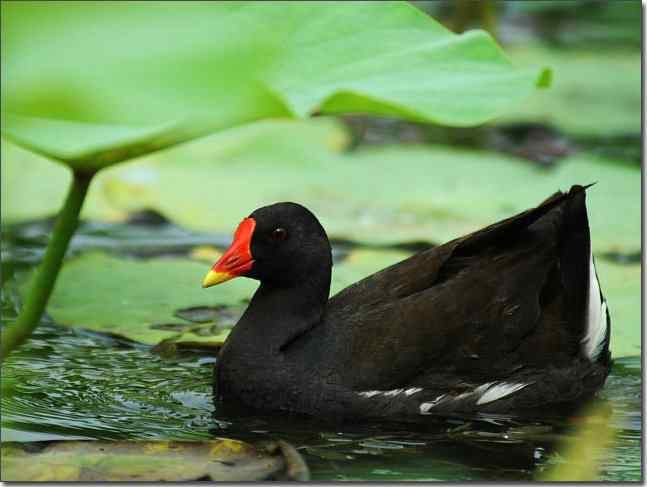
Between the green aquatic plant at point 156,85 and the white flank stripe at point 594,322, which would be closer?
the green aquatic plant at point 156,85

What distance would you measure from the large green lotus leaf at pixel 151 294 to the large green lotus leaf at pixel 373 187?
0.31 meters

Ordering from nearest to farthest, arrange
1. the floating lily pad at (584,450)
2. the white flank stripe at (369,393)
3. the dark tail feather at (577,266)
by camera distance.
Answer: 1. the floating lily pad at (584,450)
2. the white flank stripe at (369,393)
3. the dark tail feather at (577,266)

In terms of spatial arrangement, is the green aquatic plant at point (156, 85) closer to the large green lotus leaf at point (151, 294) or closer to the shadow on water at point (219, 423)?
the shadow on water at point (219, 423)

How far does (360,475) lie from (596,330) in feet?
3.01

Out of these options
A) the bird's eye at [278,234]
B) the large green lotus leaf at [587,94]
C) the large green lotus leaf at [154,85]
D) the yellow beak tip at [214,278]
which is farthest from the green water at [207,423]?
the large green lotus leaf at [587,94]

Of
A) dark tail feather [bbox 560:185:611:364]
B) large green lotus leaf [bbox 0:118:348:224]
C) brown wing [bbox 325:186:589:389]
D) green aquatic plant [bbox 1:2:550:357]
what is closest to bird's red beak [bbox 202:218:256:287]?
brown wing [bbox 325:186:589:389]

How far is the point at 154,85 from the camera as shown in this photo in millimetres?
1437

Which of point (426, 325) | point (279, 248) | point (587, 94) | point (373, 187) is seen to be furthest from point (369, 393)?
point (587, 94)

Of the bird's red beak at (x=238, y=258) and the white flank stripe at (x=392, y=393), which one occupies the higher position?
the bird's red beak at (x=238, y=258)

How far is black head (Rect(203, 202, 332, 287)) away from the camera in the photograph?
3129 mm

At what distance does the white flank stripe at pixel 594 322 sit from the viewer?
326 cm

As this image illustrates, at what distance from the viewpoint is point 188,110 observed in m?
1.46

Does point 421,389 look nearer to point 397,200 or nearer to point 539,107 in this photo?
point 397,200

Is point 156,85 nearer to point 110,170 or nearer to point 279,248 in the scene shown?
point 279,248
